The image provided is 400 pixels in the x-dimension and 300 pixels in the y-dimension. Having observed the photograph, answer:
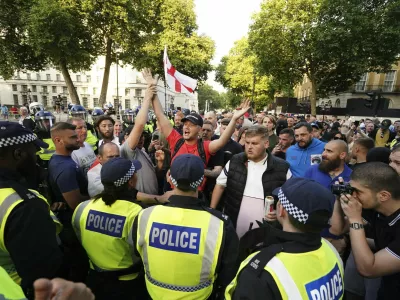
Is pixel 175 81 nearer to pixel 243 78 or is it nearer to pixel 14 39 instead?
pixel 14 39

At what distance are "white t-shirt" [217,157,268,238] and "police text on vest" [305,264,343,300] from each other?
1443mm

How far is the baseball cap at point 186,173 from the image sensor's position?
6.11 feet

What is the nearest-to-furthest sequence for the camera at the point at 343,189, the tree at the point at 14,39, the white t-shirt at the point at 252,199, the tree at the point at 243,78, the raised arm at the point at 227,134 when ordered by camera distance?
the camera at the point at 343,189, the white t-shirt at the point at 252,199, the raised arm at the point at 227,134, the tree at the point at 14,39, the tree at the point at 243,78

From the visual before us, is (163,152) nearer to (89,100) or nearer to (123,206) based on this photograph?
(123,206)

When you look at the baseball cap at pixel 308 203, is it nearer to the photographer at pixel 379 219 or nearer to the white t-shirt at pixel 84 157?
the photographer at pixel 379 219

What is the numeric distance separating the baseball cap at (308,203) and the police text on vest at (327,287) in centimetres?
28

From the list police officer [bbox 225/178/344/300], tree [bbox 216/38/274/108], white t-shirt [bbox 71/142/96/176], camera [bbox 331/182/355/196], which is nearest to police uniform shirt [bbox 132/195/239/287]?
police officer [bbox 225/178/344/300]

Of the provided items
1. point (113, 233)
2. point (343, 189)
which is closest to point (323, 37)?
point (343, 189)

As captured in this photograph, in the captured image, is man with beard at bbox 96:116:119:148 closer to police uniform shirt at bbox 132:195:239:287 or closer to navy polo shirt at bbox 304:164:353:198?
police uniform shirt at bbox 132:195:239:287

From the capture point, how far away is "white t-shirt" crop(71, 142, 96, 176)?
3.75 m

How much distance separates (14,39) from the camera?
20.9 metres

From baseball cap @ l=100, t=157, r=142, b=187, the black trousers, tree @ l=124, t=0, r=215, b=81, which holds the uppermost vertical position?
tree @ l=124, t=0, r=215, b=81

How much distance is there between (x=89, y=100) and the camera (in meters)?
62.9

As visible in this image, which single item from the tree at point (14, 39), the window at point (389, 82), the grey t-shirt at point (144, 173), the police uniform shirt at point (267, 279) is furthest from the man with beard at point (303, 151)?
the window at point (389, 82)
